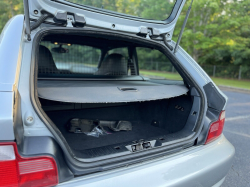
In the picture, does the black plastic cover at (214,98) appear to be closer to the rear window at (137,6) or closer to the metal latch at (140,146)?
the metal latch at (140,146)

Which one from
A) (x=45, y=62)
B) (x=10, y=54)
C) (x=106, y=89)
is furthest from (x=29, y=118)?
(x=45, y=62)

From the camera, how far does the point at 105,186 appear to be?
3.73 ft

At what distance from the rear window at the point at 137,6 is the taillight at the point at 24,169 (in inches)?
55.3

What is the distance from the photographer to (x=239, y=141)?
353cm

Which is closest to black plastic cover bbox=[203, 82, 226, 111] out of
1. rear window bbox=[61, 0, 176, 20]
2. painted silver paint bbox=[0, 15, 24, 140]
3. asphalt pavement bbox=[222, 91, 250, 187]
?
rear window bbox=[61, 0, 176, 20]

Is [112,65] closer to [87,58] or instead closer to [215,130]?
[87,58]

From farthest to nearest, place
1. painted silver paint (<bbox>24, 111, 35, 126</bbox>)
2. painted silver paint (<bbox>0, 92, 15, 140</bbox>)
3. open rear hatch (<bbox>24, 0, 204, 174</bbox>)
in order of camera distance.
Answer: open rear hatch (<bbox>24, 0, 204, 174</bbox>), painted silver paint (<bbox>24, 111, 35, 126</bbox>), painted silver paint (<bbox>0, 92, 15, 140</bbox>)

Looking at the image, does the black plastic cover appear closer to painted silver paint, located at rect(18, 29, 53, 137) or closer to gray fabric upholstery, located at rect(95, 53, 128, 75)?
painted silver paint, located at rect(18, 29, 53, 137)

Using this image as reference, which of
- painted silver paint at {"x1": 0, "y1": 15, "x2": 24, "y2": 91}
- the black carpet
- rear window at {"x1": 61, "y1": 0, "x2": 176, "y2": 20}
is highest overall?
rear window at {"x1": 61, "y1": 0, "x2": 176, "y2": 20}

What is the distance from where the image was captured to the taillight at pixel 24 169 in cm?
95

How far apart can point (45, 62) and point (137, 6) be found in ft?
4.65

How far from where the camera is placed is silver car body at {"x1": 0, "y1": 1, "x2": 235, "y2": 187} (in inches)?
38.9

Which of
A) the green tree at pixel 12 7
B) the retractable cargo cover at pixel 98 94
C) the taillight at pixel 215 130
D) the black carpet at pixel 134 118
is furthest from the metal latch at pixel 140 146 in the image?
the green tree at pixel 12 7

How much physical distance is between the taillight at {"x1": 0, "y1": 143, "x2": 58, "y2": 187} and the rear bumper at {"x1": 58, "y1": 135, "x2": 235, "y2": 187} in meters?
0.10
